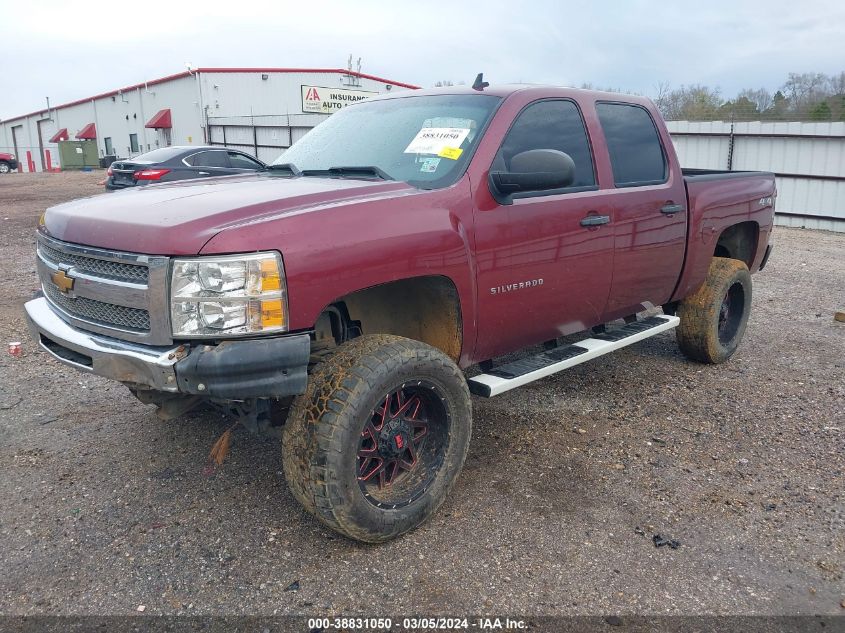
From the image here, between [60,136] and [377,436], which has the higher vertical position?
[60,136]

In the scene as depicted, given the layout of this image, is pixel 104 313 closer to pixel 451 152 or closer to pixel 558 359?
pixel 451 152

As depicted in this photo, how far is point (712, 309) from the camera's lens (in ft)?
17.4

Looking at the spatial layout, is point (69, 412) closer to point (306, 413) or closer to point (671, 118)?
point (306, 413)

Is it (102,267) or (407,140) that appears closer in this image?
(102,267)

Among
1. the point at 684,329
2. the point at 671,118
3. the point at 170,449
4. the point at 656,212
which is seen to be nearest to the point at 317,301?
the point at 170,449

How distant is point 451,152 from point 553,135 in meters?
0.77

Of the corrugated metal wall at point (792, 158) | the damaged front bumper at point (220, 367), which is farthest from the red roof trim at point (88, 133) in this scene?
the damaged front bumper at point (220, 367)

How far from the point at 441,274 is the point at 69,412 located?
2.83m

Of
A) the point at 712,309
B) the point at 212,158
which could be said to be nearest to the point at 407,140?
the point at 712,309

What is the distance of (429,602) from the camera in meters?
2.74

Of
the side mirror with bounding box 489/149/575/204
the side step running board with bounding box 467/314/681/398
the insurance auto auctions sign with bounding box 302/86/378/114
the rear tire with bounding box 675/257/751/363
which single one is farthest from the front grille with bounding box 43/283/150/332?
the insurance auto auctions sign with bounding box 302/86/378/114

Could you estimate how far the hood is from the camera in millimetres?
2686

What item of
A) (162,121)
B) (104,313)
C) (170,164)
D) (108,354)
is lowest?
(108,354)

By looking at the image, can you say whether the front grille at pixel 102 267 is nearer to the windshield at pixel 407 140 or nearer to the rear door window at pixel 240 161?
the windshield at pixel 407 140
